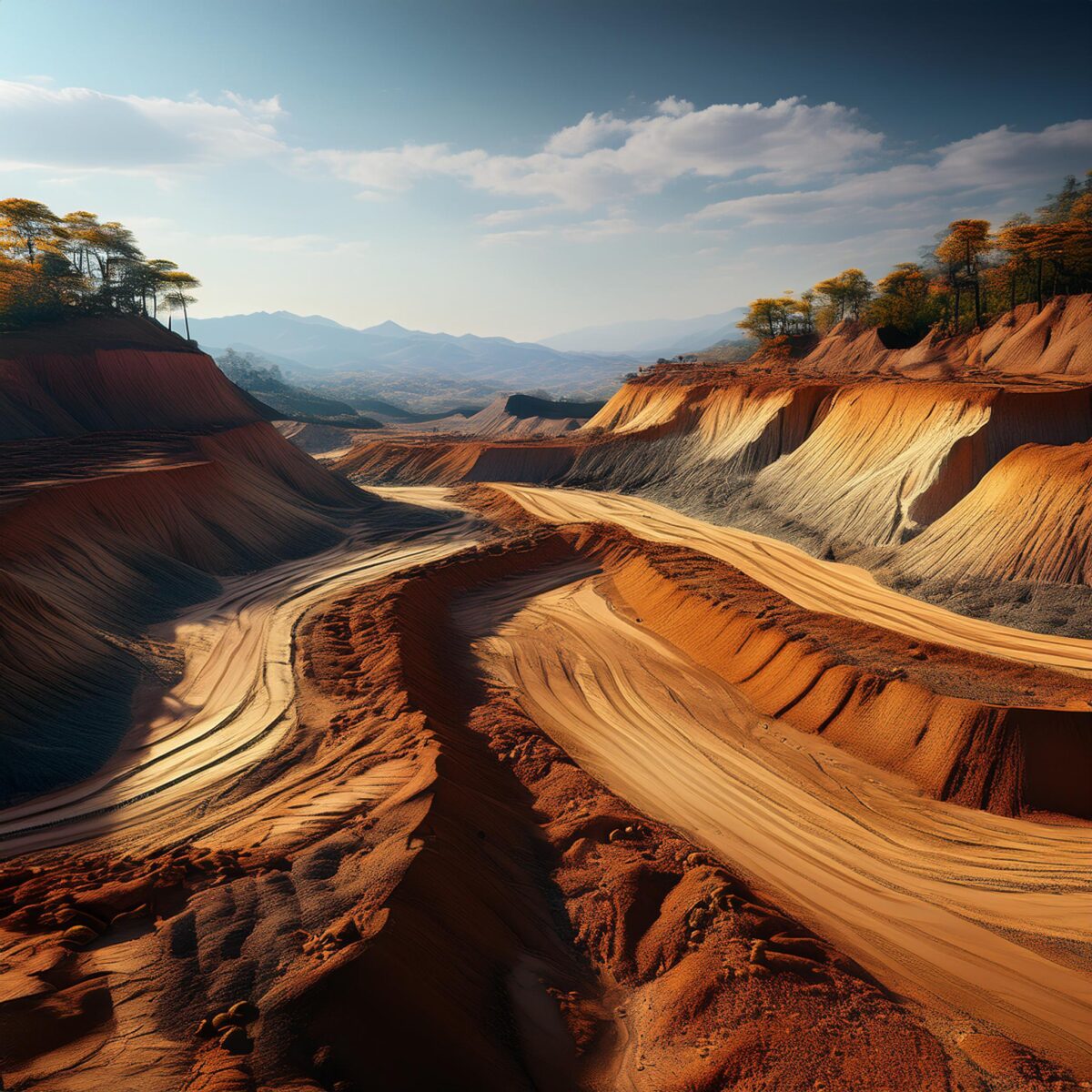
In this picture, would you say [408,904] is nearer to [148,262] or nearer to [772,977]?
[772,977]

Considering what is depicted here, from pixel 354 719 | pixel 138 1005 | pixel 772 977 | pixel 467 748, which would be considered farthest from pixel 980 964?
pixel 354 719

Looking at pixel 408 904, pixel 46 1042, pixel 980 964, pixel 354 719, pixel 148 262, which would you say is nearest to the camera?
pixel 46 1042

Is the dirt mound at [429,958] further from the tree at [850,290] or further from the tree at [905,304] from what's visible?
the tree at [850,290]

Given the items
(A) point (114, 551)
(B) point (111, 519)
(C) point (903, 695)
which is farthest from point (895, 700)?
(B) point (111, 519)

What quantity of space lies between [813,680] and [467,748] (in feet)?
25.8

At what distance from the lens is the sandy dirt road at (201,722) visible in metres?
10.5

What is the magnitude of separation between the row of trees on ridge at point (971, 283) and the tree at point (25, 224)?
194 feet

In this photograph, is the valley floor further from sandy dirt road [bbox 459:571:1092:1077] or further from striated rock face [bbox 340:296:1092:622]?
striated rock face [bbox 340:296:1092:622]

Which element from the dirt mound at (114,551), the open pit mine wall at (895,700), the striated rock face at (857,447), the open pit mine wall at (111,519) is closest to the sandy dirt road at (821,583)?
the striated rock face at (857,447)

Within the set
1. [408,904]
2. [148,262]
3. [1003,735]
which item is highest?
[148,262]

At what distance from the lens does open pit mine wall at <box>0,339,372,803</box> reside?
13.2 m

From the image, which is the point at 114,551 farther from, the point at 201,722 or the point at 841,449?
the point at 841,449

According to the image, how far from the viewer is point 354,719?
13.6 meters

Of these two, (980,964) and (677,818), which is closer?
(980,964)
